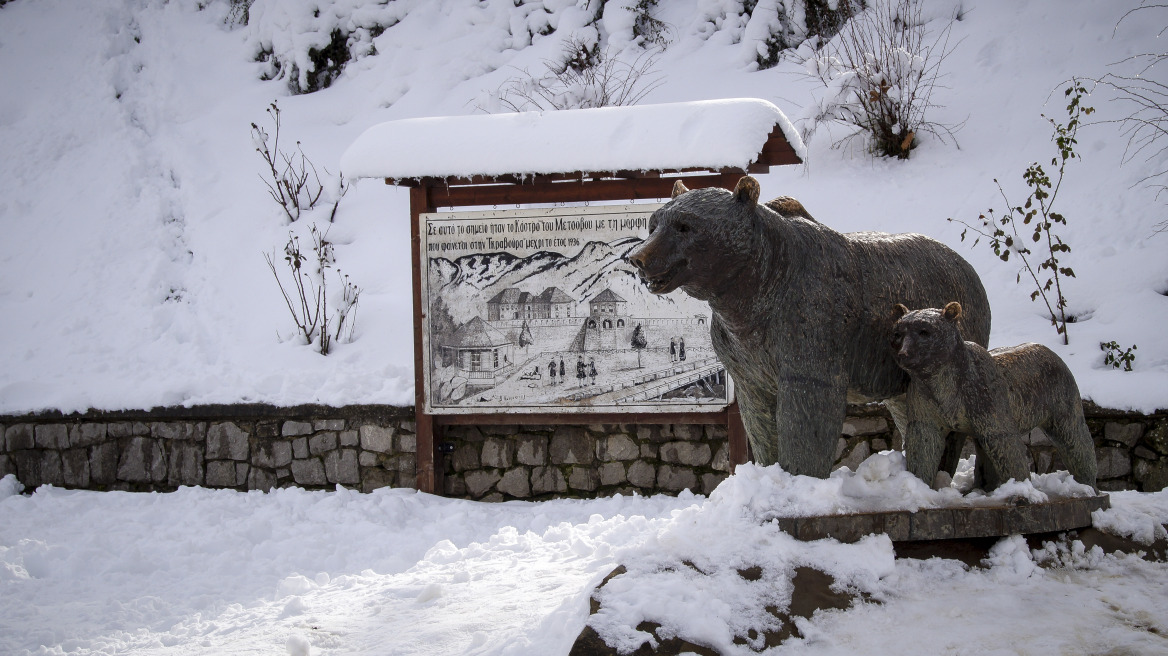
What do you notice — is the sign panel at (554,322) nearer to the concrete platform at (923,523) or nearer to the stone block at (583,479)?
the stone block at (583,479)

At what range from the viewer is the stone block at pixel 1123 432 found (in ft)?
17.1

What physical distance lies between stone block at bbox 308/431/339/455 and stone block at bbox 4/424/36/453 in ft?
8.21

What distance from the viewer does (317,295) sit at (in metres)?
7.86

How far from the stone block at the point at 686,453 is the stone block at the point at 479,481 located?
127 centimetres

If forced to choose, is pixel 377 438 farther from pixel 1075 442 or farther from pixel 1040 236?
pixel 1040 236

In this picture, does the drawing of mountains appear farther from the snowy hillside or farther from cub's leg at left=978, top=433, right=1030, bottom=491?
cub's leg at left=978, top=433, right=1030, bottom=491

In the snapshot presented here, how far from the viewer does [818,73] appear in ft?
30.4

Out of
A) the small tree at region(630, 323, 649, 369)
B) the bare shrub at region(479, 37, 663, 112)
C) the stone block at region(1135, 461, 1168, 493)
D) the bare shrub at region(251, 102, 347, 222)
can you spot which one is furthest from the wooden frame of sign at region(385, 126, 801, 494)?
the bare shrub at region(251, 102, 347, 222)

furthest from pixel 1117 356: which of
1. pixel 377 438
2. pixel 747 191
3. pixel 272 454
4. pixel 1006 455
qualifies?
pixel 272 454

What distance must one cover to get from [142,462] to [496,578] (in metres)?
4.24

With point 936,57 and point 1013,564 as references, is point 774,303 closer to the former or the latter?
point 1013,564

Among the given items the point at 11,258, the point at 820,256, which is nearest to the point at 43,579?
the point at 820,256

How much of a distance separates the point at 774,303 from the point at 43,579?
437cm

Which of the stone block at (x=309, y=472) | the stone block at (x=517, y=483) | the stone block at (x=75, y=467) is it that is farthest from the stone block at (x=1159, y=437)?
the stone block at (x=75, y=467)
